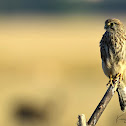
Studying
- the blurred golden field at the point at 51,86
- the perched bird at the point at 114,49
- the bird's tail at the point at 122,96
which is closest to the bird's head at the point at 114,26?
the perched bird at the point at 114,49

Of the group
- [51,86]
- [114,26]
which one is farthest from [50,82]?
[114,26]

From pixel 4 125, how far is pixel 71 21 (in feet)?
84.7

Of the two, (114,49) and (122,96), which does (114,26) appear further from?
(122,96)

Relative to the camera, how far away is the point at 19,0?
4541cm

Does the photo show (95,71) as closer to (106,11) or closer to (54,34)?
(54,34)

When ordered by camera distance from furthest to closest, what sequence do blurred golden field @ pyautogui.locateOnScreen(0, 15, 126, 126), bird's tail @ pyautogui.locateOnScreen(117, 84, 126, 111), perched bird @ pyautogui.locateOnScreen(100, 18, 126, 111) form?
blurred golden field @ pyautogui.locateOnScreen(0, 15, 126, 126)
perched bird @ pyautogui.locateOnScreen(100, 18, 126, 111)
bird's tail @ pyautogui.locateOnScreen(117, 84, 126, 111)

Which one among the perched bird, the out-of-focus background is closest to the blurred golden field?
the out-of-focus background

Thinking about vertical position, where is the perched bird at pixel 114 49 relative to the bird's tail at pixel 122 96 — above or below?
above

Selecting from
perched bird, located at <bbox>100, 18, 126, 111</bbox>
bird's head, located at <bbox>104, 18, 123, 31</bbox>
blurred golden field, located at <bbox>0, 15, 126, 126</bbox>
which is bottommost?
perched bird, located at <bbox>100, 18, 126, 111</bbox>

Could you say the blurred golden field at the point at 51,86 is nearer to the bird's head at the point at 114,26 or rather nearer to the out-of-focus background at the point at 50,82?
the out-of-focus background at the point at 50,82

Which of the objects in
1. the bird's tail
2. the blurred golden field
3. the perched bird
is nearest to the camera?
the bird's tail

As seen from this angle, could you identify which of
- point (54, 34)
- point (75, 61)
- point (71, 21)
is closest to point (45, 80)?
point (75, 61)

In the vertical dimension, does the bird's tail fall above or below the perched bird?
below

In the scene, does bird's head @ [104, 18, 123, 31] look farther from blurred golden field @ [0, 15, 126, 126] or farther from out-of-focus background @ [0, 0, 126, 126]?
blurred golden field @ [0, 15, 126, 126]
